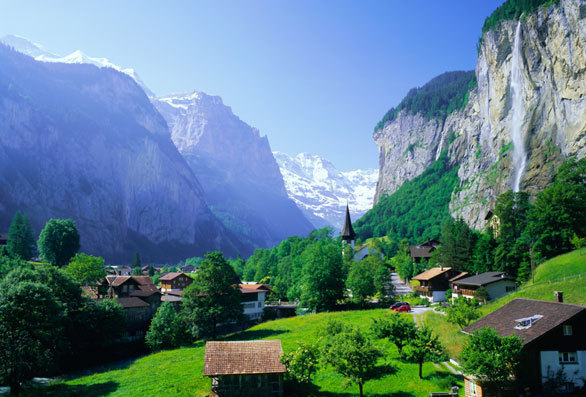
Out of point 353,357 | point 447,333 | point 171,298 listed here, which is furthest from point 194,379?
point 171,298

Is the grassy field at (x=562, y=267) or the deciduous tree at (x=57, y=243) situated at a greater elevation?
the deciduous tree at (x=57, y=243)

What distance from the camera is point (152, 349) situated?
57.7 meters

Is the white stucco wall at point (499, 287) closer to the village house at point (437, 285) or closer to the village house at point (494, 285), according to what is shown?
the village house at point (494, 285)

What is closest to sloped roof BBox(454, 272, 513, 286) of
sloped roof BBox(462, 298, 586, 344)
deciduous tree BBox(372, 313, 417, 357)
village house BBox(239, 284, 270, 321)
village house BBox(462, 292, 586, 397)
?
sloped roof BBox(462, 298, 586, 344)

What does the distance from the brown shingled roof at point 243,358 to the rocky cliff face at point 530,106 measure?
275 feet

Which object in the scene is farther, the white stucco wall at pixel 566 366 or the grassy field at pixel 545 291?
the grassy field at pixel 545 291

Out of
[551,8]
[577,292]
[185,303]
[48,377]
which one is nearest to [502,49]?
[551,8]

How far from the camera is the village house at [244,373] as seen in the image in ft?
104

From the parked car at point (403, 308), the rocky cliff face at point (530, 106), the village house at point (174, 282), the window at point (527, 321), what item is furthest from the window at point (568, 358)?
the village house at point (174, 282)

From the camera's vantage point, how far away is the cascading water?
360 ft

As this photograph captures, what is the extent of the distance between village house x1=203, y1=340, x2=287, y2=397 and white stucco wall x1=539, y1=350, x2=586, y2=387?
1884 centimetres

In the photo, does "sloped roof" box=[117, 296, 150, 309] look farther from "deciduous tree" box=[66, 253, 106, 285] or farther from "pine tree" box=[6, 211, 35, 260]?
"pine tree" box=[6, 211, 35, 260]

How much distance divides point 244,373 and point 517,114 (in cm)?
11705

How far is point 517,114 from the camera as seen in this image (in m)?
118
